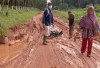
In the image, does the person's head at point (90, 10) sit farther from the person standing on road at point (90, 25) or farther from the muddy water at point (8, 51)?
the muddy water at point (8, 51)

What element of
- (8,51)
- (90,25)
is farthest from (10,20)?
(90,25)

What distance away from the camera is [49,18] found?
8.27 metres

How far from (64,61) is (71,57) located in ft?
1.98

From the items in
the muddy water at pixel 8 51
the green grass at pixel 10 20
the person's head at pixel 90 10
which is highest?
the person's head at pixel 90 10

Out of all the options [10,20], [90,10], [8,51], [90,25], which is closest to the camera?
[90,10]

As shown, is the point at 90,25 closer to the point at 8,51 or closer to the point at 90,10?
the point at 90,10

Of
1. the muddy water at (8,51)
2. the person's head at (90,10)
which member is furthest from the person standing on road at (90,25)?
the muddy water at (8,51)

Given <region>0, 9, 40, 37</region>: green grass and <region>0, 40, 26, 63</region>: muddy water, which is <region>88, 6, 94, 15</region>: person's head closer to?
<region>0, 40, 26, 63</region>: muddy water

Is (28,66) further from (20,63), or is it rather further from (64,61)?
(64,61)

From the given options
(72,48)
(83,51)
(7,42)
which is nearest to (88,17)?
(83,51)

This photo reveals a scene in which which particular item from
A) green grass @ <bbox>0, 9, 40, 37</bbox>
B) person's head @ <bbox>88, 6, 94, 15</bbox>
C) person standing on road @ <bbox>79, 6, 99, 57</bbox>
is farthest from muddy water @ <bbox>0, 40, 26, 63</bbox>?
person's head @ <bbox>88, 6, 94, 15</bbox>

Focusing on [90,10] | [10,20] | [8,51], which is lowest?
[8,51]

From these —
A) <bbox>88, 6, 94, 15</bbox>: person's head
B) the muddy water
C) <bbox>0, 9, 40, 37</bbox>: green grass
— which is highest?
<bbox>88, 6, 94, 15</bbox>: person's head

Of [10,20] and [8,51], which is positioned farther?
[10,20]
